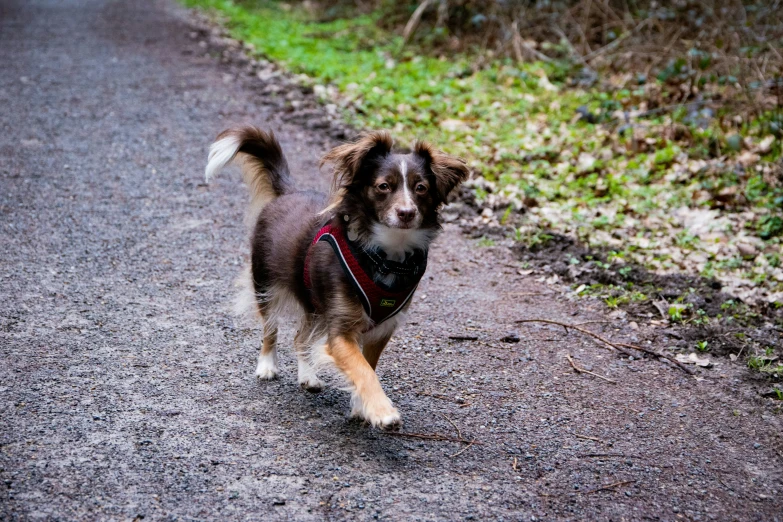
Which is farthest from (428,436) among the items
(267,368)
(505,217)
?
(505,217)

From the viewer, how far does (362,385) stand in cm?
352

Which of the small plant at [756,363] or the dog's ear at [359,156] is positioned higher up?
the dog's ear at [359,156]

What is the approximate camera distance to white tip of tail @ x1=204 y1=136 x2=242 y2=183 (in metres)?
4.24

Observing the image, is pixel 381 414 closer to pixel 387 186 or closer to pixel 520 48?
pixel 387 186

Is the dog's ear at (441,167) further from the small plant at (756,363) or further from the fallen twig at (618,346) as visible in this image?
the small plant at (756,363)

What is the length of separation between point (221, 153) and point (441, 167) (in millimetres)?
1287

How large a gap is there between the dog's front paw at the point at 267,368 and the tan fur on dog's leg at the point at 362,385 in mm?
648

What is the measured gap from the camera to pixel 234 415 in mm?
3803

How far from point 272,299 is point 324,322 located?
54 cm

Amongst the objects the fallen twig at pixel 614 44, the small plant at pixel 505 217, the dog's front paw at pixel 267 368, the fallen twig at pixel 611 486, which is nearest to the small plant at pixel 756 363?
the fallen twig at pixel 611 486

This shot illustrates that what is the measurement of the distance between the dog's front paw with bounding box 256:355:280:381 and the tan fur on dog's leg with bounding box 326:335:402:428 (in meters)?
0.65

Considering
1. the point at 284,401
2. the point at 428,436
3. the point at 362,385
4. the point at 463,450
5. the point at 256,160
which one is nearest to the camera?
the point at 362,385

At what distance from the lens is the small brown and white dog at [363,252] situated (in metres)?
3.65

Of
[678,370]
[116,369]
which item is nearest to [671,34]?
[678,370]
